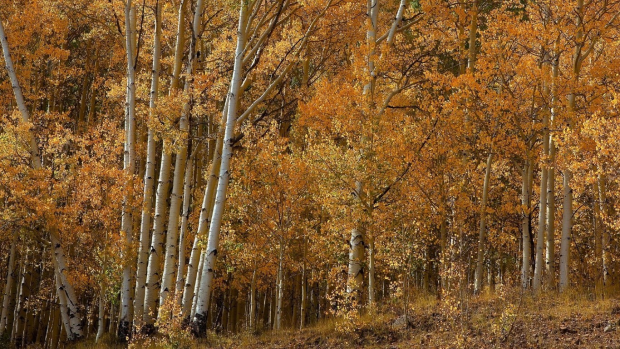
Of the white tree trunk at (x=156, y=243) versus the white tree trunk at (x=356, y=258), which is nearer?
the white tree trunk at (x=356, y=258)

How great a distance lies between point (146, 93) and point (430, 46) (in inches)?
328

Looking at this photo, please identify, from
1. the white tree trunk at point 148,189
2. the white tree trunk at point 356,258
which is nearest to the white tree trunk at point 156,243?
the white tree trunk at point 148,189

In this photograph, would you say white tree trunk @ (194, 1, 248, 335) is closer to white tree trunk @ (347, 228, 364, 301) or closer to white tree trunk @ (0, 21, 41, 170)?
white tree trunk @ (347, 228, 364, 301)

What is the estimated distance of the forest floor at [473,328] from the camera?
797 centimetres

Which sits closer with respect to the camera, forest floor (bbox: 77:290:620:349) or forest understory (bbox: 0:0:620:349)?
forest floor (bbox: 77:290:620:349)

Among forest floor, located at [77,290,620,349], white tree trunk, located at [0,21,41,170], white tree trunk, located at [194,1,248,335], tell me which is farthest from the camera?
white tree trunk, located at [0,21,41,170]

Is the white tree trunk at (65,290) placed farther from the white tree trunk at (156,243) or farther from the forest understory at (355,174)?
the white tree trunk at (156,243)

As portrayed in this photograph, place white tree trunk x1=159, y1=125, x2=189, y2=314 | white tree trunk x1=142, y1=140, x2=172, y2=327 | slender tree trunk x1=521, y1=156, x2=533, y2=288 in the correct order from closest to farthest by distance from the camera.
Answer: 1. white tree trunk x1=159, y1=125, x2=189, y2=314
2. white tree trunk x1=142, y1=140, x2=172, y2=327
3. slender tree trunk x1=521, y1=156, x2=533, y2=288

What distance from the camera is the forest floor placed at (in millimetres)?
7973

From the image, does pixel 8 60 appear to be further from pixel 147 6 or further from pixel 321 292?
pixel 321 292

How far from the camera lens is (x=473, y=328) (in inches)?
355

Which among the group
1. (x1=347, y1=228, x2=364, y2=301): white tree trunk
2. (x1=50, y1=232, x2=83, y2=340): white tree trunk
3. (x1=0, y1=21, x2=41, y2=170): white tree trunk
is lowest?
(x1=50, y1=232, x2=83, y2=340): white tree trunk

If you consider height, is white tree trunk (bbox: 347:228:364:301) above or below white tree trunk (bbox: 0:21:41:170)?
below

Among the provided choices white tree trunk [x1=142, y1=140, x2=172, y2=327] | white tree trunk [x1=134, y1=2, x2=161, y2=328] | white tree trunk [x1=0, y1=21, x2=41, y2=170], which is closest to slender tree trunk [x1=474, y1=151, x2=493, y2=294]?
white tree trunk [x1=142, y1=140, x2=172, y2=327]
